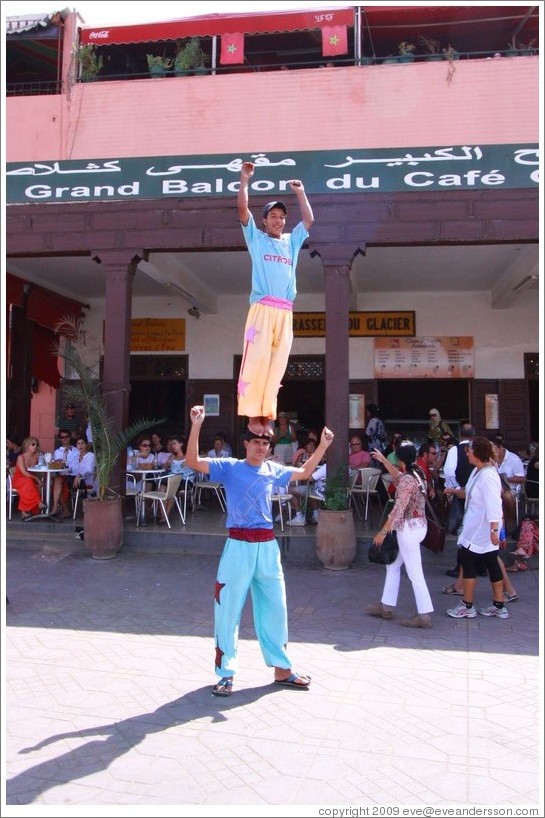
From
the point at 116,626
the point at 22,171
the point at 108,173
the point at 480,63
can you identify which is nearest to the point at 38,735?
the point at 116,626

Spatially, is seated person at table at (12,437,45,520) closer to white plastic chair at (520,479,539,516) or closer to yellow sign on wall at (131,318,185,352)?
yellow sign on wall at (131,318,185,352)

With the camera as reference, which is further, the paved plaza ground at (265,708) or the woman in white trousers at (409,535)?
the woman in white trousers at (409,535)

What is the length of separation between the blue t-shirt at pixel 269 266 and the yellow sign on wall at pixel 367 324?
806 cm

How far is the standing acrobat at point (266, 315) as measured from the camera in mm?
3471

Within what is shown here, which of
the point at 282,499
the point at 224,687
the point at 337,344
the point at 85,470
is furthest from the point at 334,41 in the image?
the point at 224,687

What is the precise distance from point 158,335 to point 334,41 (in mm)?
6247

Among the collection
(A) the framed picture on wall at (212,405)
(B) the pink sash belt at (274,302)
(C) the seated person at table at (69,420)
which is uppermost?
(B) the pink sash belt at (274,302)

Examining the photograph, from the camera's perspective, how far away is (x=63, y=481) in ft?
30.6

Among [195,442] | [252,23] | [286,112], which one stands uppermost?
[252,23]

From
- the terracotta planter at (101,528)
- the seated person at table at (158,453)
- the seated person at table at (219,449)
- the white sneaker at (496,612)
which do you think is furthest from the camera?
the seated person at table at (219,449)

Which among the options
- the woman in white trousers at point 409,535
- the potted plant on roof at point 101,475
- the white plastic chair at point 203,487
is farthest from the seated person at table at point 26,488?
the woman in white trousers at point 409,535

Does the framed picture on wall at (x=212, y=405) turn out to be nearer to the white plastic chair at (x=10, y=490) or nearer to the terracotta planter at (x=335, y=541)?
the white plastic chair at (x=10, y=490)

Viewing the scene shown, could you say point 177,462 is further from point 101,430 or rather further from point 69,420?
point 69,420

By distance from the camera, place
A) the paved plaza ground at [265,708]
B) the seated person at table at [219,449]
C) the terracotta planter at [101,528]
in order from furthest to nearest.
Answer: the seated person at table at [219,449] → the terracotta planter at [101,528] → the paved plaza ground at [265,708]
